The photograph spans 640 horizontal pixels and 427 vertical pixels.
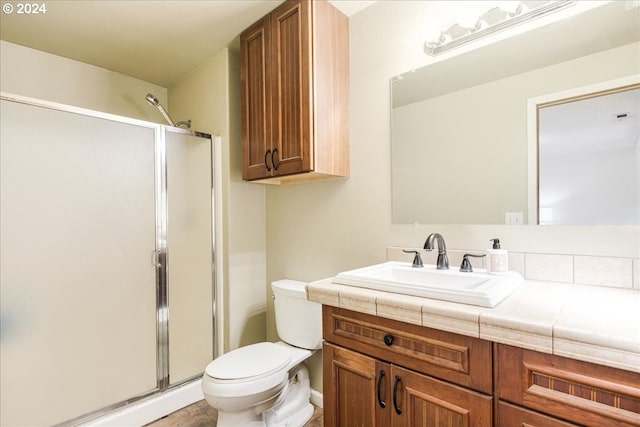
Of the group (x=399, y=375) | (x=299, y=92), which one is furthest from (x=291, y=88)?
(x=399, y=375)

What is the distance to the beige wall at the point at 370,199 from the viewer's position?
1.36 metres

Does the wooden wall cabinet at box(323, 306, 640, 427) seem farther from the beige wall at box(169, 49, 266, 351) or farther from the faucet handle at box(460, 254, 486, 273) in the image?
the beige wall at box(169, 49, 266, 351)

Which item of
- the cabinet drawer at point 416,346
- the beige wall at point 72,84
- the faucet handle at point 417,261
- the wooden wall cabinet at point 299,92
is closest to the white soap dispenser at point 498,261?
the faucet handle at point 417,261

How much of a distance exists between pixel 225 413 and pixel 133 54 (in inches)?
94.3

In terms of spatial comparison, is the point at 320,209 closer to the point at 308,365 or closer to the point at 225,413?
the point at 308,365

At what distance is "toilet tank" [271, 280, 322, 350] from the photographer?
178cm

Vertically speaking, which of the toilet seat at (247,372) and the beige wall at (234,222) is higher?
the beige wall at (234,222)

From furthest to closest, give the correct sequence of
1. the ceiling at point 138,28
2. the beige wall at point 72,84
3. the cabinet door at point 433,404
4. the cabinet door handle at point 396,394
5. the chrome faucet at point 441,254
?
the beige wall at point 72,84
the ceiling at point 138,28
the chrome faucet at point 441,254
the cabinet door handle at point 396,394
the cabinet door at point 433,404

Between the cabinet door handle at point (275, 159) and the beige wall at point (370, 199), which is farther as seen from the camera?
the cabinet door handle at point (275, 159)

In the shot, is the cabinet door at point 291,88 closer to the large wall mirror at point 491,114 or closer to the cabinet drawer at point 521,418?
the large wall mirror at point 491,114


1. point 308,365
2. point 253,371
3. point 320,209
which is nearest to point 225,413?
point 253,371

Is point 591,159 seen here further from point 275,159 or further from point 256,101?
point 256,101

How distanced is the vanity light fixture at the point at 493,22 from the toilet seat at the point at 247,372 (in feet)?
5.51

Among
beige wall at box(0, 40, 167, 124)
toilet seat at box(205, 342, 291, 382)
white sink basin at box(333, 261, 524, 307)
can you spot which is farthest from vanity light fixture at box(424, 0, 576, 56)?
beige wall at box(0, 40, 167, 124)
